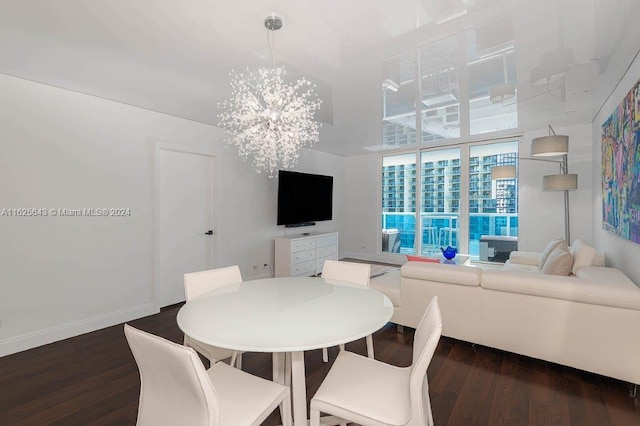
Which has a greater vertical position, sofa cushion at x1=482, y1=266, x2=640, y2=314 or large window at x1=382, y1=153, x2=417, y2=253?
large window at x1=382, y1=153, x2=417, y2=253

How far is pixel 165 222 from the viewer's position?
3.71 metres

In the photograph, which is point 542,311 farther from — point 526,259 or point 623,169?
point 526,259

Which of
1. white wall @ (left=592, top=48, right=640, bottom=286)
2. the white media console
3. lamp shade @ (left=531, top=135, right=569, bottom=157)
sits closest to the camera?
white wall @ (left=592, top=48, right=640, bottom=286)

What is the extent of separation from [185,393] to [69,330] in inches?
111

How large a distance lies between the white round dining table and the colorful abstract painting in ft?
7.12

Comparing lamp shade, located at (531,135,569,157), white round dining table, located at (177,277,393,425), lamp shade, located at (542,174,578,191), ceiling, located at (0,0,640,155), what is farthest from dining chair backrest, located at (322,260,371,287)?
lamp shade, located at (542,174,578,191)

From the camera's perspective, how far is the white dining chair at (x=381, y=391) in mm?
1144

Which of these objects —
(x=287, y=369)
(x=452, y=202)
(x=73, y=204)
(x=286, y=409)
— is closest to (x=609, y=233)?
A: (x=452, y=202)

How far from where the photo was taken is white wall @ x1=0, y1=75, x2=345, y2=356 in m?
2.61

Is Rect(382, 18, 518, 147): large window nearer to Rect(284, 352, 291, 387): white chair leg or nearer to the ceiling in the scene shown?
the ceiling

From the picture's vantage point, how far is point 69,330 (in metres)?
2.91

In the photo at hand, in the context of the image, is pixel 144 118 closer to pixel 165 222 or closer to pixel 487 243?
pixel 165 222

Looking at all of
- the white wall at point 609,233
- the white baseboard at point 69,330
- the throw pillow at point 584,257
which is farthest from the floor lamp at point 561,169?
the white baseboard at point 69,330

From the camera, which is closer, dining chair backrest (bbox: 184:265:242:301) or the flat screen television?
dining chair backrest (bbox: 184:265:242:301)
